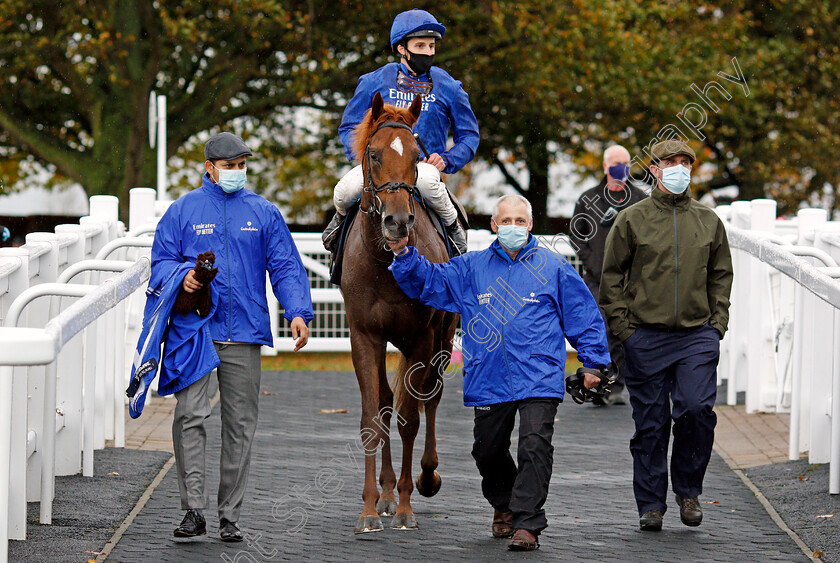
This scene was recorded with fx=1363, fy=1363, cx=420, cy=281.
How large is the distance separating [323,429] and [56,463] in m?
2.59

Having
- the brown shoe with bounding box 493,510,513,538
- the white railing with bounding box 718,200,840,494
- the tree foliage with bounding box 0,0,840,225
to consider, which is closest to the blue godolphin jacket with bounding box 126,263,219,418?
the brown shoe with bounding box 493,510,513,538

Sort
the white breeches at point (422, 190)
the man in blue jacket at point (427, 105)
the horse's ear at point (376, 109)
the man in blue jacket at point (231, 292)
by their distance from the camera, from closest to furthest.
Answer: the man in blue jacket at point (231, 292) < the horse's ear at point (376, 109) < the white breeches at point (422, 190) < the man in blue jacket at point (427, 105)

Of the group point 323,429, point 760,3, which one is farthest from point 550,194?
point 323,429

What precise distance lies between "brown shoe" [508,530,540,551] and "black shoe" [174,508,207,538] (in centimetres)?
142

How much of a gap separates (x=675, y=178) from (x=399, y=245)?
1.52 meters

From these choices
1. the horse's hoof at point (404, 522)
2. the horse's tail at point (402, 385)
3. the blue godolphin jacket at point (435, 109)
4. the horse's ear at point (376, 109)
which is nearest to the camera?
the horse's ear at point (376, 109)

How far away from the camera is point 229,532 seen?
625 centimetres

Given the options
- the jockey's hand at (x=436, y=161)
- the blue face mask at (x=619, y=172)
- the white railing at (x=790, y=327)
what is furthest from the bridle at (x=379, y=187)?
the blue face mask at (x=619, y=172)

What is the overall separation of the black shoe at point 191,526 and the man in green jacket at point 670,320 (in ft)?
7.00

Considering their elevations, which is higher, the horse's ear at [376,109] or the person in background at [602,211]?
the horse's ear at [376,109]

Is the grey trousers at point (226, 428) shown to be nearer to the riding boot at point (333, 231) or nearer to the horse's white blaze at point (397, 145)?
the riding boot at point (333, 231)

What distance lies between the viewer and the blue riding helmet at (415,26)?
7.41 metres

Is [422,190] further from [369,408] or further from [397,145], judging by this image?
[369,408]

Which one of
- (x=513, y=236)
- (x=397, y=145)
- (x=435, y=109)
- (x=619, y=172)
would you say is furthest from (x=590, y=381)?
(x=619, y=172)
